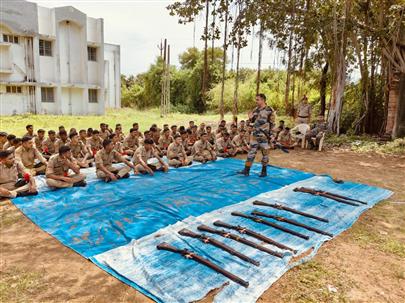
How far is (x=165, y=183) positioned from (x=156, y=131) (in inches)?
149

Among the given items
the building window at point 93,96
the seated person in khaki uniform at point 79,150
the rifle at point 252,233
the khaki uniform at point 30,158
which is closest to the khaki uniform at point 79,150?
the seated person in khaki uniform at point 79,150

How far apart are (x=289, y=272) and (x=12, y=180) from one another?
5.02 metres

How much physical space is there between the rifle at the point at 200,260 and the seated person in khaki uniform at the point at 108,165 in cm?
336

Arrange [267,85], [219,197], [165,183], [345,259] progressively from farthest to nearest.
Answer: [267,85], [165,183], [219,197], [345,259]

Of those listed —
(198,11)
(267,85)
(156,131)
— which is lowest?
(156,131)

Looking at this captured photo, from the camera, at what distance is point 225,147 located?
9984 millimetres

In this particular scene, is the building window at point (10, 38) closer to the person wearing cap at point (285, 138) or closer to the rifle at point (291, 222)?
the person wearing cap at point (285, 138)

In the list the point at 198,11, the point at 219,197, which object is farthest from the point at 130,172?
the point at 198,11

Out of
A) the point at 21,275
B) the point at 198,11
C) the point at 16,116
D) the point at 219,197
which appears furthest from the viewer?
the point at 16,116

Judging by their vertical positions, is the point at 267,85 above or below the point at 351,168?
above

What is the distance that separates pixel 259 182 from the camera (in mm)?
6793

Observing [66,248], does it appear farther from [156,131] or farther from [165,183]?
[156,131]

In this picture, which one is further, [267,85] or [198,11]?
[267,85]

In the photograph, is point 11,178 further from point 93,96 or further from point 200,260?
point 93,96
